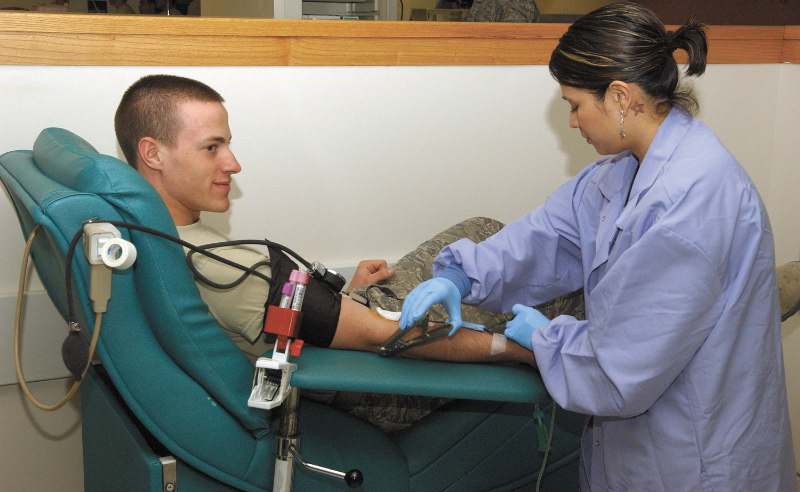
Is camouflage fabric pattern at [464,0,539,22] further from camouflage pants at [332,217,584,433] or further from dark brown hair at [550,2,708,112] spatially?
dark brown hair at [550,2,708,112]

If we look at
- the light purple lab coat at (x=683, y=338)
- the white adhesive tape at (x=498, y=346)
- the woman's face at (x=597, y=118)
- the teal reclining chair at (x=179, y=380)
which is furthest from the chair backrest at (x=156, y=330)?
the woman's face at (x=597, y=118)

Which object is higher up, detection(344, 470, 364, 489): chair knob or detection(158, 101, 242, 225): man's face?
detection(158, 101, 242, 225): man's face

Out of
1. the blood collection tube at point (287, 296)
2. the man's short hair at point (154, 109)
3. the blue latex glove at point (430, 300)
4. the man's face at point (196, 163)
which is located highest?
the man's short hair at point (154, 109)

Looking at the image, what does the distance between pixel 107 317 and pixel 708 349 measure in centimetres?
95

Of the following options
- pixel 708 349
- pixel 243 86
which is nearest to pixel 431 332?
pixel 708 349

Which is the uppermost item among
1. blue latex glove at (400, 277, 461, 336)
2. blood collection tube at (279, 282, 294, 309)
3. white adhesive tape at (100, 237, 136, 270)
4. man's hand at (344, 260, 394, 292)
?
white adhesive tape at (100, 237, 136, 270)

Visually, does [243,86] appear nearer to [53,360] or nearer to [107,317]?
[53,360]

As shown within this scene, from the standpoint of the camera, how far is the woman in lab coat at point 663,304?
117 centimetres

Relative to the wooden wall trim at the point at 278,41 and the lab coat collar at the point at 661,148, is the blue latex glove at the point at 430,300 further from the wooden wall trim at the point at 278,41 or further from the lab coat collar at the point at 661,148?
the wooden wall trim at the point at 278,41

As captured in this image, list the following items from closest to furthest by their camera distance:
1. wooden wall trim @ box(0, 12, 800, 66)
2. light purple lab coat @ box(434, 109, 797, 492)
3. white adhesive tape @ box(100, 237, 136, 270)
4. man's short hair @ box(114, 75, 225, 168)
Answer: white adhesive tape @ box(100, 237, 136, 270) → light purple lab coat @ box(434, 109, 797, 492) → man's short hair @ box(114, 75, 225, 168) → wooden wall trim @ box(0, 12, 800, 66)

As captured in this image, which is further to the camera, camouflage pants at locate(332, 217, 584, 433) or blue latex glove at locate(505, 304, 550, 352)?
camouflage pants at locate(332, 217, 584, 433)

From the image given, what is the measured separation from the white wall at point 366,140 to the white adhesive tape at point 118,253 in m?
0.89

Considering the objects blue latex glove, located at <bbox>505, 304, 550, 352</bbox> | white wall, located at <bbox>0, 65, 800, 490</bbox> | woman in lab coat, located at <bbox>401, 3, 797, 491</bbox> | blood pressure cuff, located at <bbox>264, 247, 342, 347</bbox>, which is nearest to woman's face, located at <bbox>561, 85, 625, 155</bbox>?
woman in lab coat, located at <bbox>401, 3, 797, 491</bbox>

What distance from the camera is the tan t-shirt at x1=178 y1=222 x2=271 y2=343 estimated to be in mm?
1309
